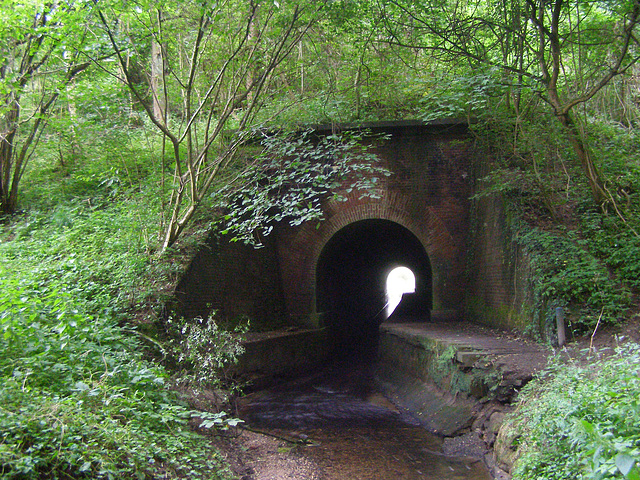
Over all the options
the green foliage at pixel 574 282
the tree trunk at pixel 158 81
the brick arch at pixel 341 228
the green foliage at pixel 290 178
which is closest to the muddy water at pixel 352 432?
the green foliage at pixel 574 282

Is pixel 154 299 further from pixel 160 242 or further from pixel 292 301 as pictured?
pixel 292 301

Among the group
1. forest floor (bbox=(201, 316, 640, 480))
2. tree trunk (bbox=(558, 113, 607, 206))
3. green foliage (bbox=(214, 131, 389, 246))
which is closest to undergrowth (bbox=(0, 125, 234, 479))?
forest floor (bbox=(201, 316, 640, 480))

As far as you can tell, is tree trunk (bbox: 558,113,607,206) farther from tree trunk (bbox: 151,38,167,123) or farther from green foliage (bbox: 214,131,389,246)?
tree trunk (bbox: 151,38,167,123)

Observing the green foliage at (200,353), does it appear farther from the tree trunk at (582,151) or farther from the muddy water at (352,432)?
the tree trunk at (582,151)

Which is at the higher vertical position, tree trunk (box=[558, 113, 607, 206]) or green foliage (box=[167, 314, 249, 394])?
tree trunk (box=[558, 113, 607, 206])

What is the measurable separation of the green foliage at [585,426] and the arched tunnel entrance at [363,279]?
8539 millimetres

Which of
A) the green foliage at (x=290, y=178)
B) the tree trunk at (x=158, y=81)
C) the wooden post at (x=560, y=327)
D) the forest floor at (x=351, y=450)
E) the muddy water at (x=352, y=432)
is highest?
the tree trunk at (x=158, y=81)

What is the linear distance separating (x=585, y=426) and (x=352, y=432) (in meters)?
5.03

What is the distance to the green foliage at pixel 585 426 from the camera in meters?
2.82

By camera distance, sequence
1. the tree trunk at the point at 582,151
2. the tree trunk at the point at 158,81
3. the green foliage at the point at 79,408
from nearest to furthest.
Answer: the green foliage at the point at 79,408, the tree trunk at the point at 582,151, the tree trunk at the point at 158,81

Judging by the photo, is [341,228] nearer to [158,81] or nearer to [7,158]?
[158,81]

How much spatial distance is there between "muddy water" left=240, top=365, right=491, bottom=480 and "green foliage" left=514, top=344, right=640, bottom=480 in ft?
4.74

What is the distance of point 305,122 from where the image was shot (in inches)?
420

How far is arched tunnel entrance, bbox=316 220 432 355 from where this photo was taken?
1376 centimetres
